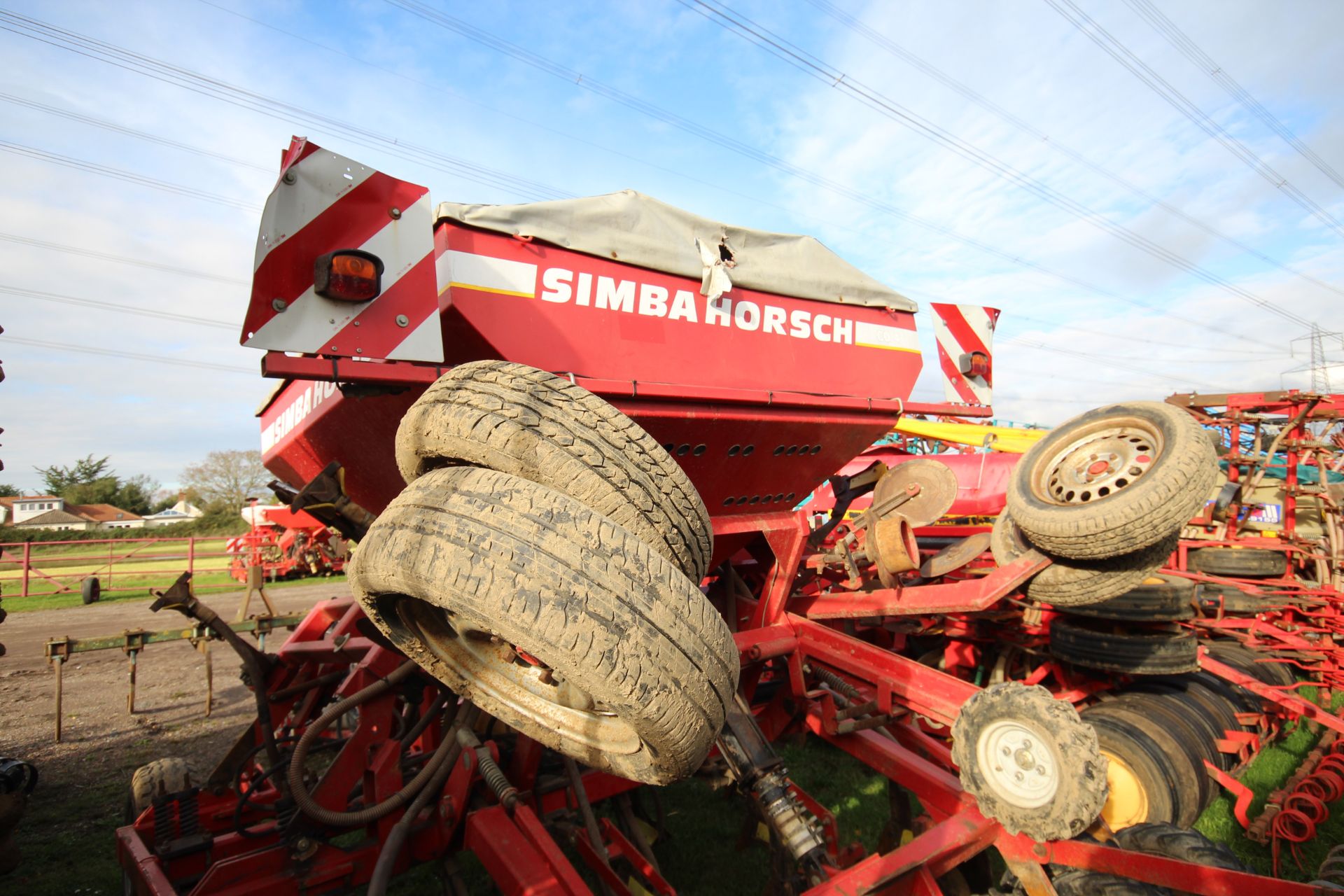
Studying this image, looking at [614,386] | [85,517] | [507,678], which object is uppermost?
[614,386]

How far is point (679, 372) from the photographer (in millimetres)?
2916

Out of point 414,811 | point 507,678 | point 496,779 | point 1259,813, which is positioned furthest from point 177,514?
point 1259,813

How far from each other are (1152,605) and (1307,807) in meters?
1.37

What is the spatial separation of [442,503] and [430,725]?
2240mm

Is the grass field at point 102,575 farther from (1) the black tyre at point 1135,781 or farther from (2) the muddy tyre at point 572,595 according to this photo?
(1) the black tyre at point 1135,781

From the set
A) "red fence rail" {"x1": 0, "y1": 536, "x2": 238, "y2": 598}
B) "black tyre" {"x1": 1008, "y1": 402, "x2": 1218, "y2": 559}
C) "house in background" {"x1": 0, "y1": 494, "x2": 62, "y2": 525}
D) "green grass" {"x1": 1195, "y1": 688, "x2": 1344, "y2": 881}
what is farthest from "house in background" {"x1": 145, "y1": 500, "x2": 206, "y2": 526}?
"green grass" {"x1": 1195, "y1": 688, "x2": 1344, "y2": 881}

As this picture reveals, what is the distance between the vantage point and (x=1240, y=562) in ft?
21.9

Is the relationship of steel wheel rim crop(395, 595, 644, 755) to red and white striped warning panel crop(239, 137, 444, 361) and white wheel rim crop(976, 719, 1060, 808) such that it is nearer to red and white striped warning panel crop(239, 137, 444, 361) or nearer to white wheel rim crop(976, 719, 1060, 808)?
red and white striped warning panel crop(239, 137, 444, 361)

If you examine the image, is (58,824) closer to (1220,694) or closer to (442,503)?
(442,503)

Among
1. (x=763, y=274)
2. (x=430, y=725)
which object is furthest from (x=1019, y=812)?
(x=430, y=725)

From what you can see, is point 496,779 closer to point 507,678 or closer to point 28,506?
point 507,678

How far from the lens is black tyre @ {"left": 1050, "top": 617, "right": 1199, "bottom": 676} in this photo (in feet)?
13.1

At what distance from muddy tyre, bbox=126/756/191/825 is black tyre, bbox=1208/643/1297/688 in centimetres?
661

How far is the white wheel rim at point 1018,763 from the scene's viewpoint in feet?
6.84
